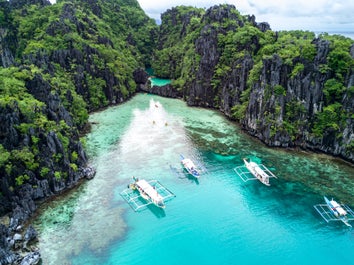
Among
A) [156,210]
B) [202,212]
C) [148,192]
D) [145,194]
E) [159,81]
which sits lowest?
[156,210]

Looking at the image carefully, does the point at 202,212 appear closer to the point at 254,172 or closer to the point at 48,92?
the point at 254,172

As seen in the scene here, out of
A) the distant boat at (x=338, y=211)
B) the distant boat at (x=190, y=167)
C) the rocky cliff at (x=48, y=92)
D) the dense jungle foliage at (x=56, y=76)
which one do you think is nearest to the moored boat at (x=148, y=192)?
the distant boat at (x=190, y=167)

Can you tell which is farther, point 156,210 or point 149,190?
point 149,190

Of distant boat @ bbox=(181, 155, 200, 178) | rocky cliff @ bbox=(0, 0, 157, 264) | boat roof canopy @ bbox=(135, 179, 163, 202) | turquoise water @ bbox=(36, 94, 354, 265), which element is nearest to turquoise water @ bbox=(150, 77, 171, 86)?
rocky cliff @ bbox=(0, 0, 157, 264)

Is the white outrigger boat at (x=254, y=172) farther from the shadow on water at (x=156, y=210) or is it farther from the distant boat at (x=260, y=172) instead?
the shadow on water at (x=156, y=210)

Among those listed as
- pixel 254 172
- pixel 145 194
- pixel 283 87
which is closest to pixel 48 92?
pixel 145 194

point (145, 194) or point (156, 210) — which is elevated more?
point (145, 194)

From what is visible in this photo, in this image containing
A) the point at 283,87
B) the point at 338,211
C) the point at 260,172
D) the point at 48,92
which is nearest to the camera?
the point at 338,211
